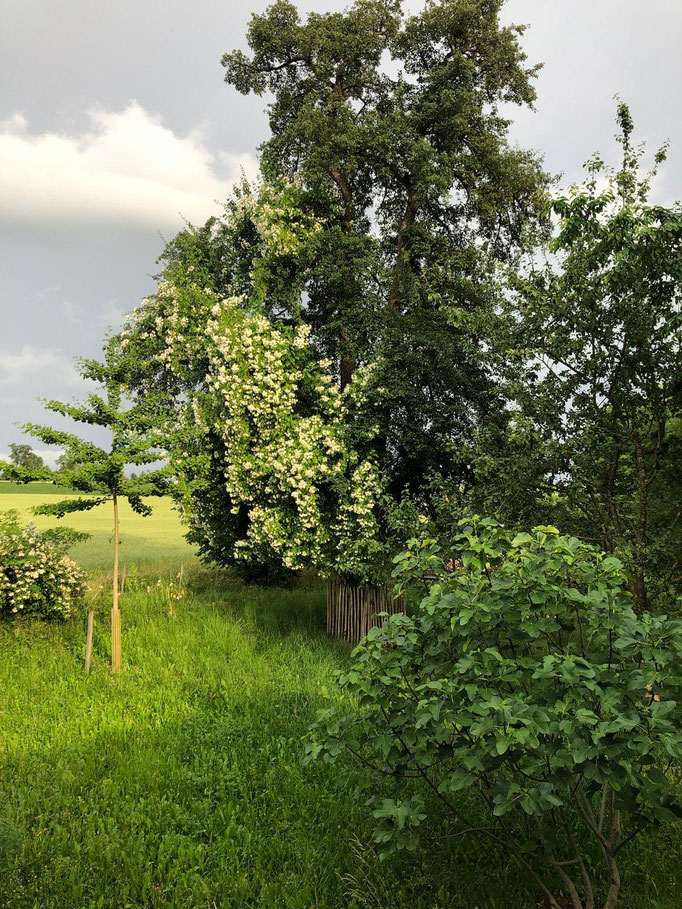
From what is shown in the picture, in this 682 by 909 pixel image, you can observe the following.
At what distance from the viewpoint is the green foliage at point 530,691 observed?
143 inches

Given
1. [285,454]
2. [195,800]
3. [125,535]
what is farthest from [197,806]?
[125,535]

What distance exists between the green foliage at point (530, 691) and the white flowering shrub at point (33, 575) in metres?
10.6

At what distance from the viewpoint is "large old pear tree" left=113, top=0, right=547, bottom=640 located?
12992mm

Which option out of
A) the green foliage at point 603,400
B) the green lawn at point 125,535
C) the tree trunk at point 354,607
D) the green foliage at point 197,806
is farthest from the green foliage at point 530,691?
the green lawn at point 125,535

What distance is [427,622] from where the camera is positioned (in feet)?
14.6

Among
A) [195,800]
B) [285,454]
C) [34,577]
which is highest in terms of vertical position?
[285,454]

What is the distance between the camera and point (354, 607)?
14.9 m

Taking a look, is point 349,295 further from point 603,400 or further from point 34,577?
point 34,577

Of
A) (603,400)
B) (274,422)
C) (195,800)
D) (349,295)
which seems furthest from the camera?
(349,295)

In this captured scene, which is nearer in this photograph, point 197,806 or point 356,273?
point 197,806

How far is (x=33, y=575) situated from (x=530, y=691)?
38.1 ft

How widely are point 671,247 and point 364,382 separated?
21.6 ft

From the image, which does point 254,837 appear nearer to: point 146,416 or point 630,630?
point 630,630

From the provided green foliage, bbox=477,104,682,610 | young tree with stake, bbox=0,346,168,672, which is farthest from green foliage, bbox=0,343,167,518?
green foliage, bbox=477,104,682,610
